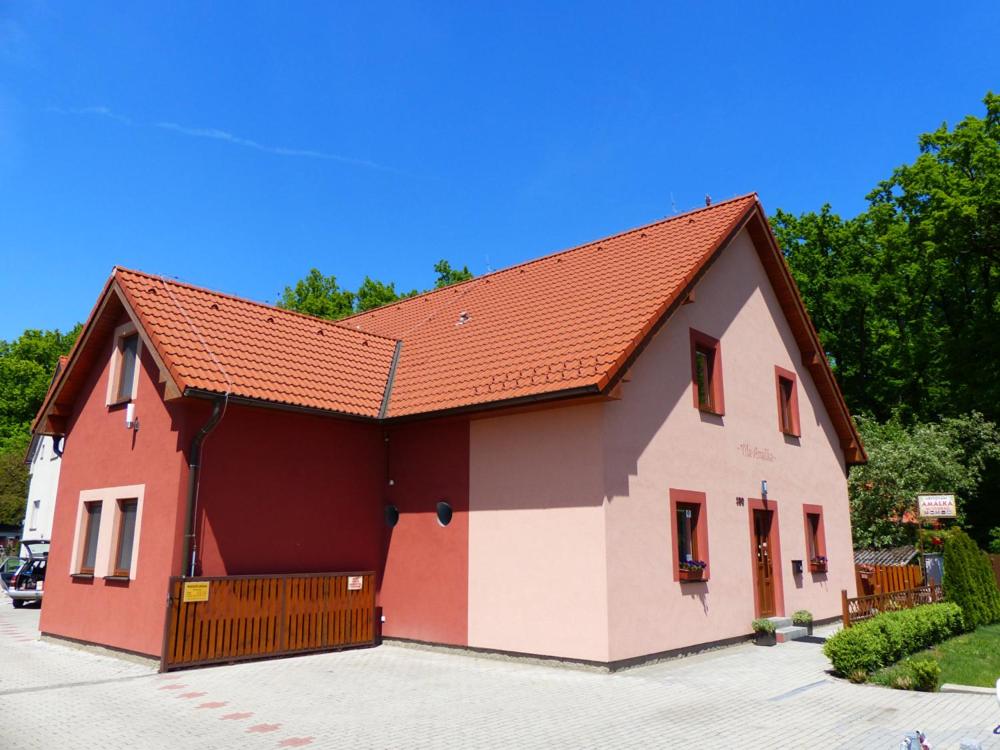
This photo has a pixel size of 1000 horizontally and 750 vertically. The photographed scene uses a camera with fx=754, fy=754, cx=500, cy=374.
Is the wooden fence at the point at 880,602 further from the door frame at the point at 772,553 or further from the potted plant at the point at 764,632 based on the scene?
the door frame at the point at 772,553

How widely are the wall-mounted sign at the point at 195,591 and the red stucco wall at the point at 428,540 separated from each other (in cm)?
361

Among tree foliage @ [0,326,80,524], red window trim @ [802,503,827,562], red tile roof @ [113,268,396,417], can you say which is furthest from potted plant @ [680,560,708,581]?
tree foliage @ [0,326,80,524]

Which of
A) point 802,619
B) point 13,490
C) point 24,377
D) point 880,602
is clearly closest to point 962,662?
point 880,602

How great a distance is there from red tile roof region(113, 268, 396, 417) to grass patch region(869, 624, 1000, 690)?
9165 millimetres

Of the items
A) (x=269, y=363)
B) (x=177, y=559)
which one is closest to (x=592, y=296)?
(x=269, y=363)

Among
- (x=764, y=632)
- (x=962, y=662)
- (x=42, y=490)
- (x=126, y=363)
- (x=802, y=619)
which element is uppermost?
(x=126, y=363)

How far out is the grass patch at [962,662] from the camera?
9.82 m

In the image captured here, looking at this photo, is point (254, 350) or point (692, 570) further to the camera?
point (254, 350)

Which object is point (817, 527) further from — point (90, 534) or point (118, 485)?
point (90, 534)

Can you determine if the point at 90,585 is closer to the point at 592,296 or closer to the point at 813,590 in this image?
the point at 592,296

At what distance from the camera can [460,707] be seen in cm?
856

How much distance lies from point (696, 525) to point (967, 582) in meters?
6.46

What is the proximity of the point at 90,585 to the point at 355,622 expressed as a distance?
15.2ft

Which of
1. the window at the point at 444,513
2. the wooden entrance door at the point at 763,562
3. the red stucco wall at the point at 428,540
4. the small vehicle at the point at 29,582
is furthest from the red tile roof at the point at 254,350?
the small vehicle at the point at 29,582
